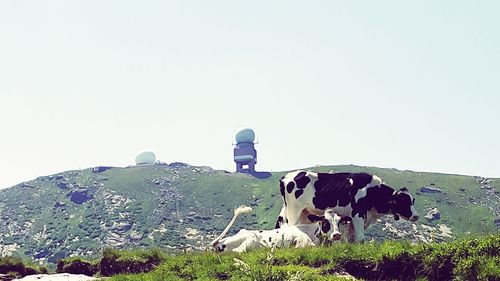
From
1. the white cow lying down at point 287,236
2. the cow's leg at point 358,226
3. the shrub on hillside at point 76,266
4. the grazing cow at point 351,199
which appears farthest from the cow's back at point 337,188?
the shrub on hillside at point 76,266

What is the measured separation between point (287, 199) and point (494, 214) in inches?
6773

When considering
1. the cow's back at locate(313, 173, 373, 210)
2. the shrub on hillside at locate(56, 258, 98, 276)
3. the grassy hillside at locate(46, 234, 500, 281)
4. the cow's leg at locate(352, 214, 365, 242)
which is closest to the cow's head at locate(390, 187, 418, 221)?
the cow's back at locate(313, 173, 373, 210)

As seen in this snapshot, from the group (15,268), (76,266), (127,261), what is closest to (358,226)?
(127,261)

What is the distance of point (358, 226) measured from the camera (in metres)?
24.7

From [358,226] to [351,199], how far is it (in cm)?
133

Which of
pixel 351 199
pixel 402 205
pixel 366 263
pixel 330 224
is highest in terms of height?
pixel 351 199

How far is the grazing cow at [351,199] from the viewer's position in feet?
83.4

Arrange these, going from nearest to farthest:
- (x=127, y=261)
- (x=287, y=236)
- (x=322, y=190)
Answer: (x=127, y=261), (x=287, y=236), (x=322, y=190)

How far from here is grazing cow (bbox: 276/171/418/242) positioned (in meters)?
25.4

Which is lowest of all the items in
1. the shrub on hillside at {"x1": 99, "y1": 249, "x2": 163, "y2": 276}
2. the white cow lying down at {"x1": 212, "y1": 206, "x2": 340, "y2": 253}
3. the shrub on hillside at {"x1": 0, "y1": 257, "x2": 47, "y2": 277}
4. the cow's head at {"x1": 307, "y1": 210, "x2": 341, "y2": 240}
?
the shrub on hillside at {"x1": 0, "y1": 257, "x2": 47, "y2": 277}

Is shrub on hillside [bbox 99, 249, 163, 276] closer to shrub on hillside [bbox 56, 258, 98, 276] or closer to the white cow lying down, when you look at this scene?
shrub on hillside [bbox 56, 258, 98, 276]

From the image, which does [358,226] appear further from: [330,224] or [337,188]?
[330,224]

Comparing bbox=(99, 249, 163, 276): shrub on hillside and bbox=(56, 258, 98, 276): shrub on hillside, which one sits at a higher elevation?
bbox=(99, 249, 163, 276): shrub on hillside

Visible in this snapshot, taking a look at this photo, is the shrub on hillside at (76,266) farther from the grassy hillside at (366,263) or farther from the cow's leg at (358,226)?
the cow's leg at (358,226)
